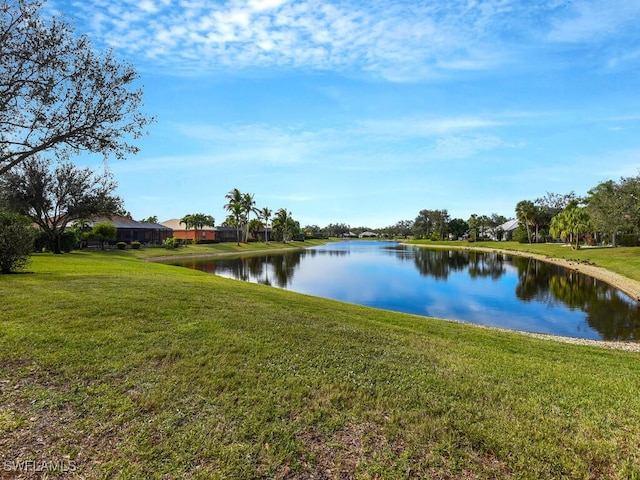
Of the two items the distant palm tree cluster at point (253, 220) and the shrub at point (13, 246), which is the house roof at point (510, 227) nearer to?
the distant palm tree cluster at point (253, 220)

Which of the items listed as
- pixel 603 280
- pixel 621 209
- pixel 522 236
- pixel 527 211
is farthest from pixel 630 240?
pixel 603 280

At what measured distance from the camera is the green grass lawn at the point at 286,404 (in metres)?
3.36

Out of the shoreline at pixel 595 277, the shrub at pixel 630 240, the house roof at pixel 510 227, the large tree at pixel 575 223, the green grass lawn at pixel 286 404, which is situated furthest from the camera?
the house roof at pixel 510 227

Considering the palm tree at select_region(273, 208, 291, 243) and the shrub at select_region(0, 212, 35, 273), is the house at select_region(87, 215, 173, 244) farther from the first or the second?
the shrub at select_region(0, 212, 35, 273)

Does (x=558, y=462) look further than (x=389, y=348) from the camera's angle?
No

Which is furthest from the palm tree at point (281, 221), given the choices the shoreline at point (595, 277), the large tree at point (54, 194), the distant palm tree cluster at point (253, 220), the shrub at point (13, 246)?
the shrub at point (13, 246)

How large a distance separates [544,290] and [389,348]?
24528mm

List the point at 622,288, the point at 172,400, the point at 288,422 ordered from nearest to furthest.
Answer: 1. the point at 288,422
2. the point at 172,400
3. the point at 622,288

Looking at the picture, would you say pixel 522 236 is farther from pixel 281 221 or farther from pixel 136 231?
pixel 136 231

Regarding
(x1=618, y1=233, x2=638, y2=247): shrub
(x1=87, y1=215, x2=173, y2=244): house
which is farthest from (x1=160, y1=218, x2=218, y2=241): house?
(x1=618, y1=233, x2=638, y2=247): shrub

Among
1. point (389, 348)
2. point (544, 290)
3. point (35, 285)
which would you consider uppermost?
point (35, 285)

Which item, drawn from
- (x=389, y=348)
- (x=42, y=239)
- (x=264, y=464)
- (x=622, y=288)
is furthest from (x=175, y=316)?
(x=42, y=239)

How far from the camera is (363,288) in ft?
87.6

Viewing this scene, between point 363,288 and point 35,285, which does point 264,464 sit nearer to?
point 35,285
